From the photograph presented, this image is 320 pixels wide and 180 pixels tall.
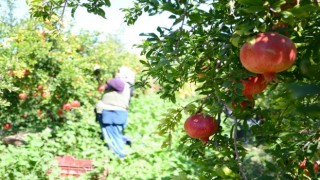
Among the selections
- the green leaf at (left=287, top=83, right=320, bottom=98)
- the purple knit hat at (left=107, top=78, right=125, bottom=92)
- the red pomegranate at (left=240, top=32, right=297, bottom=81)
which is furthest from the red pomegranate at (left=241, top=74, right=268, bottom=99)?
the purple knit hat at (left=107, top=78, right=125, bottom=92)

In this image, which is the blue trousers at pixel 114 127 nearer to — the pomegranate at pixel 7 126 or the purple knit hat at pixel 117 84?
the purple knit hat at pixel 117 84

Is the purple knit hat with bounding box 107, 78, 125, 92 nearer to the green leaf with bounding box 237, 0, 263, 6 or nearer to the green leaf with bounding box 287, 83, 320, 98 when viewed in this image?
the green leaf with bounding box 237, 0, 263, 6

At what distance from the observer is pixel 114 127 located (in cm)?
499

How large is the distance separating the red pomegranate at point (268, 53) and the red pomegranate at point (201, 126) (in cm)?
42

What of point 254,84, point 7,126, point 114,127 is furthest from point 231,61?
point 7,126

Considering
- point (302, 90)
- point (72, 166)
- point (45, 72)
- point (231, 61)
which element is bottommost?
point (72, 166)

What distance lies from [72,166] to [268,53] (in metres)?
3.43

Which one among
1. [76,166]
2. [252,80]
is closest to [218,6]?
[252,80]

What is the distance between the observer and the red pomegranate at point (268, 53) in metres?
0.77

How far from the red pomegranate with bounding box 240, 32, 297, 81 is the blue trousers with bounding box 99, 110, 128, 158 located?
4.10 m

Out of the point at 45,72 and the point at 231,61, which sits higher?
the point at 45,72

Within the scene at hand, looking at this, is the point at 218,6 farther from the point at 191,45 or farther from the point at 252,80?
the point at 252,80

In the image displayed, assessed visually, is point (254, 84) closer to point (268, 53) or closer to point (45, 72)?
point (268, 53)

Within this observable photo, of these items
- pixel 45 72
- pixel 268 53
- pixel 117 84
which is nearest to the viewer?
pixel 268 53
